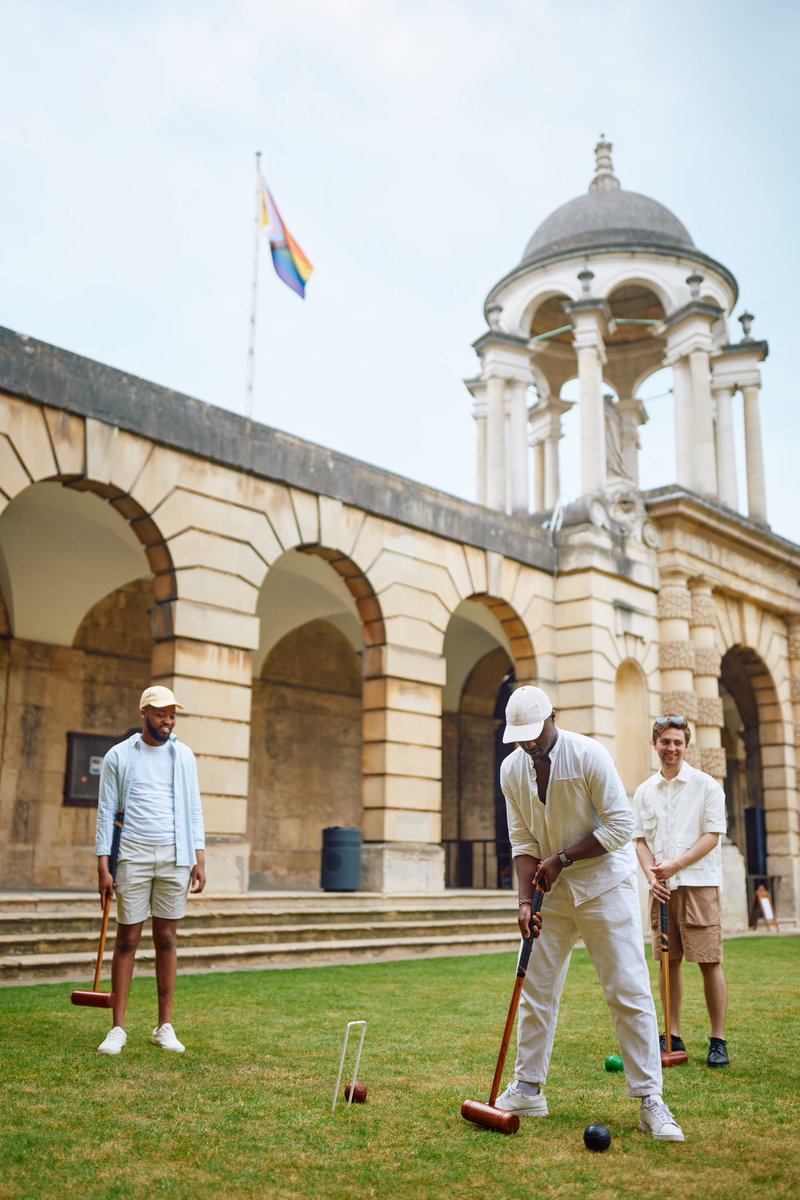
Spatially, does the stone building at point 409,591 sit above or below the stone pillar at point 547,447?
below

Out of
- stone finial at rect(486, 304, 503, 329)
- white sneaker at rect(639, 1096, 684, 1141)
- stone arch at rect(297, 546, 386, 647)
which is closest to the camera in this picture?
white sneaker at rect(639, 1096, 684, 1141)

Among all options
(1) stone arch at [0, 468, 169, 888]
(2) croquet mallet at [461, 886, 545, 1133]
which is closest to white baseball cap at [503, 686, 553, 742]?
(2) croquet mallet at [461, 886, 545, 1133]

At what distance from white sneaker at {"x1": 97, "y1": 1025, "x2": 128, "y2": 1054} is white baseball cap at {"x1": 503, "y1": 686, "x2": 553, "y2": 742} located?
9.13 ft

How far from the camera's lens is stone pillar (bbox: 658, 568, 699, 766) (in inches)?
725

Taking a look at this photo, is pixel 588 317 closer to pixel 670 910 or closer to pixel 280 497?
pixel 280 497

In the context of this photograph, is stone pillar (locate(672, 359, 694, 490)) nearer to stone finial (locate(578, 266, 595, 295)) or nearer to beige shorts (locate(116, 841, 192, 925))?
stone finial (locate(578, 266, 595, 295))

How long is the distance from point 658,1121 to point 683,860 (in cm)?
201

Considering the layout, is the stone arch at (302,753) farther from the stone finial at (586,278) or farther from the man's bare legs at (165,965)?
the man's bare legs at (165,965)

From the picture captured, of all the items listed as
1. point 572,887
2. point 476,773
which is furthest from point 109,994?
point 476,773

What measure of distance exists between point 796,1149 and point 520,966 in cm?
123

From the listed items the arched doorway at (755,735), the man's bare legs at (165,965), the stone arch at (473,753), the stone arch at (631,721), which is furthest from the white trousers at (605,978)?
the arched doorway at (755,735)

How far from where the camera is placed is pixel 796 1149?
414 centimetres

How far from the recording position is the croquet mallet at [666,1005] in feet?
18.9

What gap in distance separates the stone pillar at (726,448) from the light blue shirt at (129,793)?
16.7m
